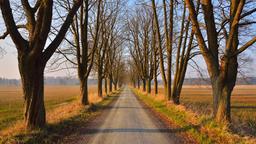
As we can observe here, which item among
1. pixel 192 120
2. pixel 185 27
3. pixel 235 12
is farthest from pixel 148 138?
pixel 185 27

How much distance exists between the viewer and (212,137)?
927cm

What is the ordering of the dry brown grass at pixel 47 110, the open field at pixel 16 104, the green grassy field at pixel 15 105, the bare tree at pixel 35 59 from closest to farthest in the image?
the bare tree at pixel 35 59
the dry brown grass at pixel 47 110
the green grassy field at pixel 15 105
the open field at pixel 16 104

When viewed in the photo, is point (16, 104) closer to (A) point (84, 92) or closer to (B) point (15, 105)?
(B) point (15, 105)

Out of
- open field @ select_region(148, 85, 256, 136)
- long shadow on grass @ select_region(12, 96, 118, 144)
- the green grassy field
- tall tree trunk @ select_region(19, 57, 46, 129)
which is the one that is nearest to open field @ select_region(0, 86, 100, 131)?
the green grassy field

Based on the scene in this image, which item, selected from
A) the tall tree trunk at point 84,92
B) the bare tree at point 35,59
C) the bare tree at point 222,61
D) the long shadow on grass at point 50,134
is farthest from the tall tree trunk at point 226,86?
the tall tree trunk at point 84,92

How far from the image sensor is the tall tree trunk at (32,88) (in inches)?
414

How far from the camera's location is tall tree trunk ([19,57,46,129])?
34.5 ft

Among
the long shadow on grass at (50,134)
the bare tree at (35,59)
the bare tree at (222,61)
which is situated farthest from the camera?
the bare tree at (222,61)

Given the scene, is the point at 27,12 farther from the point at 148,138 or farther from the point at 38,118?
the point at 148,138

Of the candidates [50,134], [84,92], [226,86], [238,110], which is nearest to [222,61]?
[226,86]

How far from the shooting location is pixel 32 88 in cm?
1065

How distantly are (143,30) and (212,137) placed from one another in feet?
115

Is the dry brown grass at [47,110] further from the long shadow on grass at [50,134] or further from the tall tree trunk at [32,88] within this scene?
the long shadow on grass at [50,134]

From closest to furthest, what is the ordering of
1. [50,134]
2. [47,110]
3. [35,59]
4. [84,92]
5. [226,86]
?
[50,134] → [35,59] → [226,86] → [84,92] → [47,110]
